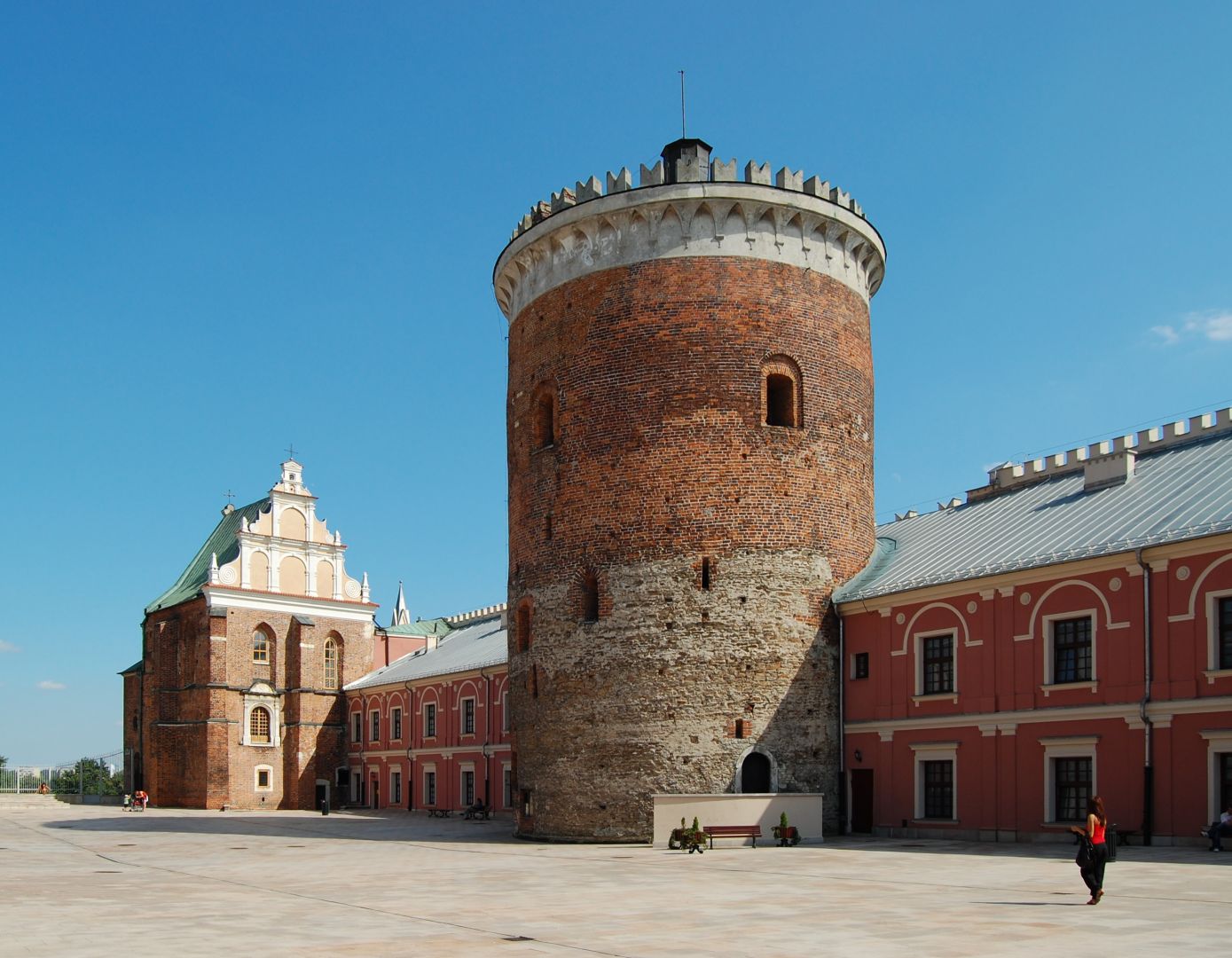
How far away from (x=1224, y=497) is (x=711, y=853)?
11.8 meters

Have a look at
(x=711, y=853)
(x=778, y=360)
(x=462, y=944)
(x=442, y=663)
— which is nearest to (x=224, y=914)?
(x=462, y=944)

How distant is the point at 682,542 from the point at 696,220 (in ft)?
24.7

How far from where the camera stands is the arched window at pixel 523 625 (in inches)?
1260

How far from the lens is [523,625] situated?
32406mm

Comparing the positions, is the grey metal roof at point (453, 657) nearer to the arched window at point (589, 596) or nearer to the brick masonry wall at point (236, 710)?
the brick masonry wall at point (236, 710)

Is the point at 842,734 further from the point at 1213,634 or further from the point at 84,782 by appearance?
the point at 84,782

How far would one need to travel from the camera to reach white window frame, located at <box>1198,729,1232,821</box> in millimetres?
22781

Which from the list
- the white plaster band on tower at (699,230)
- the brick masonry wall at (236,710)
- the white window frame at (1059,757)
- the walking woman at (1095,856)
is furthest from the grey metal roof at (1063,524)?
the brick masonry wall at (236,710)

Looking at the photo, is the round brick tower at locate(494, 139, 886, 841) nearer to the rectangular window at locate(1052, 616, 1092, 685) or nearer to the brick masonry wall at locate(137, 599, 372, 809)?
the rectangular window at locate(1052, 616, 1092, 685)

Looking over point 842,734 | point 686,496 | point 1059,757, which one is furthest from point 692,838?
point 686,496

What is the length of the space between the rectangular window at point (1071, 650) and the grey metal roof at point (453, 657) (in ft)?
80.8

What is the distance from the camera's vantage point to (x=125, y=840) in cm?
3325

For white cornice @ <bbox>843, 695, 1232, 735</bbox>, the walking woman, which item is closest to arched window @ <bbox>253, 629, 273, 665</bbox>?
white cornice @ <bbox>843, 695, 1232, 735</bbox>

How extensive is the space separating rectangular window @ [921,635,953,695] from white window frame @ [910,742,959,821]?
1.15 meters
